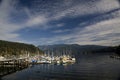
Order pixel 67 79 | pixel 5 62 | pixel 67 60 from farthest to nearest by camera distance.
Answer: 1. pixel 67 60
2. pixel 5 62
3. pixel 67 79

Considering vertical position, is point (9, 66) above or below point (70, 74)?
above

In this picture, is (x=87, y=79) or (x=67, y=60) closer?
(x=87, y=79)

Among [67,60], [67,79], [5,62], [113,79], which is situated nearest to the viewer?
→ [113,79]

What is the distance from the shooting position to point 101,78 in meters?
78.9

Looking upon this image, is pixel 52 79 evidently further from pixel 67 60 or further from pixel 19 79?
pixel 67 60

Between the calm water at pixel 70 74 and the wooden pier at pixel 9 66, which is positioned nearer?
the calm water at pixel 70 74

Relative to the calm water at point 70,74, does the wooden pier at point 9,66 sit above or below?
above

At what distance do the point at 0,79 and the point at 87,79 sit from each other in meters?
38.9

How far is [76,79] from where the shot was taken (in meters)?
79.4

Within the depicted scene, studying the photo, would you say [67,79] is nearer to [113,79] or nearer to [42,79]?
[42,79]

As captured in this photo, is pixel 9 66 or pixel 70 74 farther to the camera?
pixel 9 66

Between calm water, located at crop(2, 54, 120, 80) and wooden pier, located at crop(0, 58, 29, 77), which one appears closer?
calm water, located at crop(2, 54, 120, 80)

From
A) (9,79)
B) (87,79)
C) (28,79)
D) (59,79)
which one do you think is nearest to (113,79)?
(87,79)

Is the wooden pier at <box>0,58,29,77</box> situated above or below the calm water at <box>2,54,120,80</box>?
above
